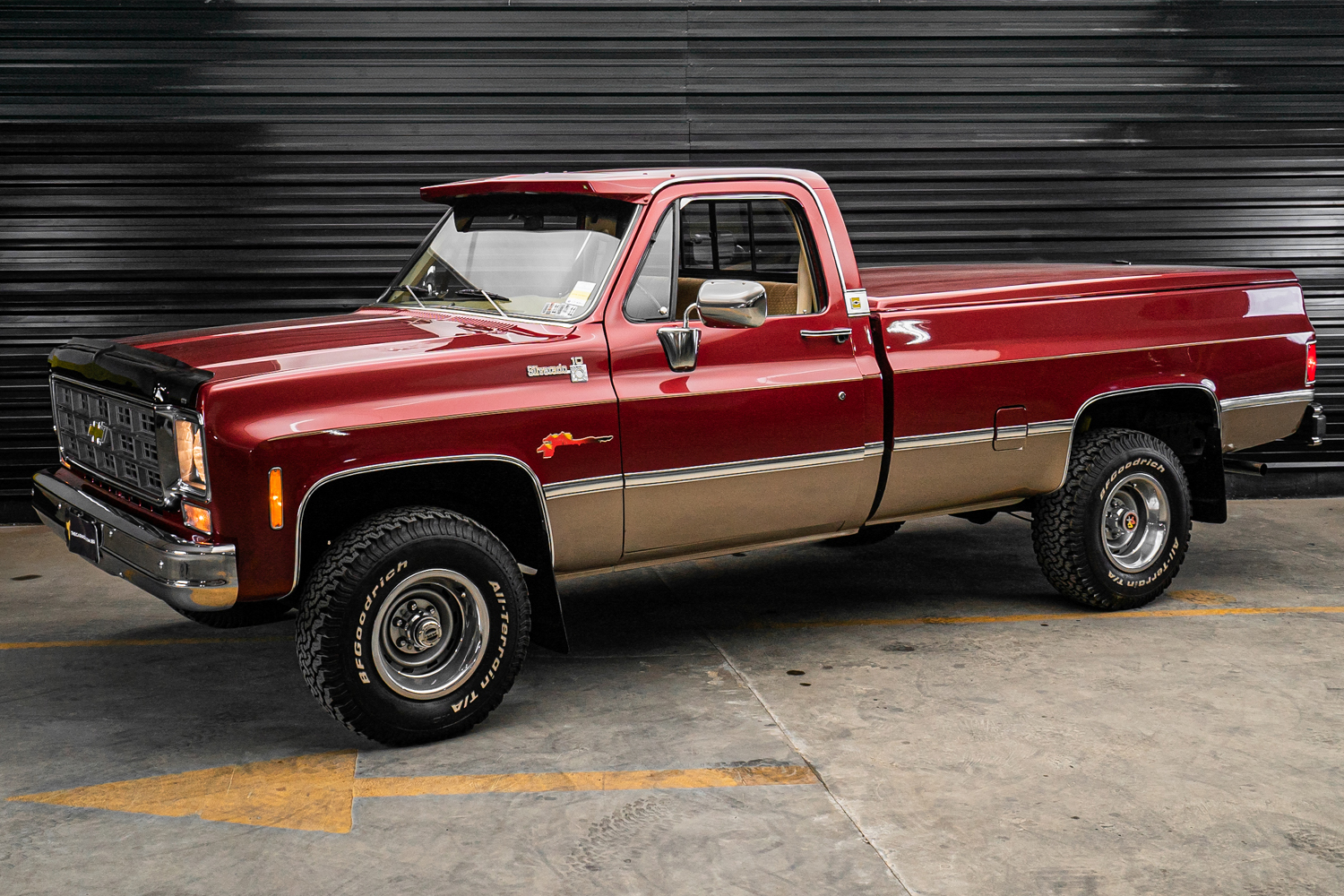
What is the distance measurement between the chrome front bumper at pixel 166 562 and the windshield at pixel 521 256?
154cm

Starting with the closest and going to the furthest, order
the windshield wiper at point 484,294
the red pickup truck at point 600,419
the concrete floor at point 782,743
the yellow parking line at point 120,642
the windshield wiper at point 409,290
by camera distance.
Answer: the concrete floor at point 782,743 < the red pickup truck at point 600,419 < the windshield wiper at point 484,294 < the windshield wiper at point 409,290 < the yellow parking line at point 120,642

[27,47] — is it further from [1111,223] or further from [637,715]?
[1111,223]

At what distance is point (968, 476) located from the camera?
579 centimetres

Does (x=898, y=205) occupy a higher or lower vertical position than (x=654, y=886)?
higher

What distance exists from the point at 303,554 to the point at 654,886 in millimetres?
1854

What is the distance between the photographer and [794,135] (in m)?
9.19

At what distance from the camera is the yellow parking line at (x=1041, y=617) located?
614 centimetres

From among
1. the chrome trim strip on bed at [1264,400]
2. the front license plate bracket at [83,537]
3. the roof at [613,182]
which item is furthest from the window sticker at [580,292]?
the chrome trim strip on bed at [1264,400]

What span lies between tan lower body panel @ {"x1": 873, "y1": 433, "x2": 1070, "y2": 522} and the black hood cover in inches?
115

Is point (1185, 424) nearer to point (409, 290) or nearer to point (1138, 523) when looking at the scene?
point (1138, 523)

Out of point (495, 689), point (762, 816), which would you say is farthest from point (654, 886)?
point (495, 689)

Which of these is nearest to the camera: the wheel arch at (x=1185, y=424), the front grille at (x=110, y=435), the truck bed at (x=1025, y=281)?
the front grille at (x=110, y=435)

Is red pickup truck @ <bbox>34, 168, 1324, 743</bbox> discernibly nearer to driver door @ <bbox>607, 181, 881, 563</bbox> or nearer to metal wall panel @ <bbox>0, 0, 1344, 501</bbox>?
driver door @ <bbox>607, 181, 881, 563</bbox>

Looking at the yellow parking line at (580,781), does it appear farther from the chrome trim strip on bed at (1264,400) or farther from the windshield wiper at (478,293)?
the chrome trim strip on bed at (1264,400)
